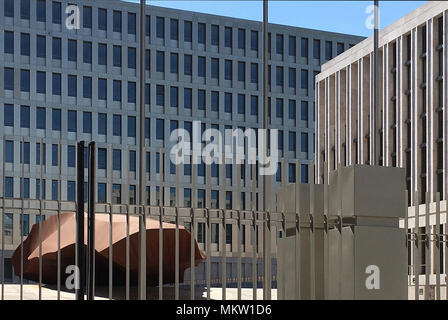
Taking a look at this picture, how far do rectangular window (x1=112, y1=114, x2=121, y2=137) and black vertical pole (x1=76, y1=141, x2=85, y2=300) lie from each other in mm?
45958

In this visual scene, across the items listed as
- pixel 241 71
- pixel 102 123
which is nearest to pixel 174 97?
pixel 241 71

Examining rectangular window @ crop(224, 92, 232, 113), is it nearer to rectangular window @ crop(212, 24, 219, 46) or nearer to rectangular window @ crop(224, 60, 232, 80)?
rectangular window @ crop(224, 60, 232, 80)

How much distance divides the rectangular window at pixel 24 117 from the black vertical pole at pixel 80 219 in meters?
45.7

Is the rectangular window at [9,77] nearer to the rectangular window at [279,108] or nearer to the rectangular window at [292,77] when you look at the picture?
the rectangular window at [279,108]

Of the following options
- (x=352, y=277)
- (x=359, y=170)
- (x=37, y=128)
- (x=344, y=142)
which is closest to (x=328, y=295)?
(x=352, y=277)

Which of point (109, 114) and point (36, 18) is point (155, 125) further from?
point (36, 18)

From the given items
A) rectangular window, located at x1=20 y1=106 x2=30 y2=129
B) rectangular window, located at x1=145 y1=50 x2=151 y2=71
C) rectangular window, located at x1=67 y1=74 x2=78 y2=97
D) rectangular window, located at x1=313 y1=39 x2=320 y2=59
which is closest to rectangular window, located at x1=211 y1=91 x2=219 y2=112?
rectangular window, located at x1=145 y1=50 x2=151 y2=71

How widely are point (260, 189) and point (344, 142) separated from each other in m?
51.1

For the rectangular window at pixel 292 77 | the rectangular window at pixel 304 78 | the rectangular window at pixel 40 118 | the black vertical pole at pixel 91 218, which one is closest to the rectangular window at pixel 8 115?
the rectangular window at pixel 40 118

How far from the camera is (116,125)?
182 ft

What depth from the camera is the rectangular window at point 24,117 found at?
→ 5447 centimetres
